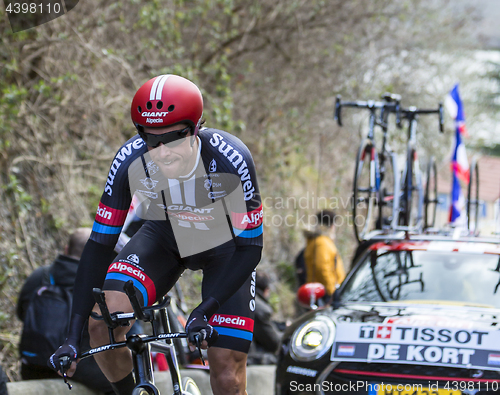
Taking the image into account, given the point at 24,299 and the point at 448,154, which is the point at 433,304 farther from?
the point at 448,154

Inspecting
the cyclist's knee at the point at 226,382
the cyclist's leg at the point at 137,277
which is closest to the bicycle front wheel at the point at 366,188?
the cyclist's leg at the point at 137,277

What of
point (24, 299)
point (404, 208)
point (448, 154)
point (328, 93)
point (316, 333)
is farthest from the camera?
point (448, 154)

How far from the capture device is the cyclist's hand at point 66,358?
2.63m

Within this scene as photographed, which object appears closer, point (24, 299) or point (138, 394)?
point (138, 394)

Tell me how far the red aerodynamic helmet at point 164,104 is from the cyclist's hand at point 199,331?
2.80ft

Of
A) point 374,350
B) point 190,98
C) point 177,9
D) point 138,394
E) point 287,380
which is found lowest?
point 287,380

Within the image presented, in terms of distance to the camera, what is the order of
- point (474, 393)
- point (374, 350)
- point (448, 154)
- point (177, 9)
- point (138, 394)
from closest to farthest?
point (138, 394) < point (474, 393) < point (374, 350) < point (177, 9) < point (448, 154)

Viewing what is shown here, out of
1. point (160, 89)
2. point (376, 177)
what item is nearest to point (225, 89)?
point (376, 177)

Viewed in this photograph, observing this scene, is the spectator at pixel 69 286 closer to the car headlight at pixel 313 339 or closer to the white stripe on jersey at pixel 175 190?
the car headlight at pixel 313 339

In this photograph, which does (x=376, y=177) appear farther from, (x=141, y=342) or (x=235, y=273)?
(x=141, y=342)

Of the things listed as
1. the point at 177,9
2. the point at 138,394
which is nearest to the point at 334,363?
the point at 138,394

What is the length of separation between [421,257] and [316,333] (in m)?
1.23

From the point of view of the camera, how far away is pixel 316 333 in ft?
14.2

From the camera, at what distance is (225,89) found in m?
9.62
